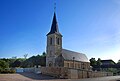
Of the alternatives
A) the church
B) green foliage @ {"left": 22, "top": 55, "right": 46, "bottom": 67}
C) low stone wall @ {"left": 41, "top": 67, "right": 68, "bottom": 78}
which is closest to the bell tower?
the church

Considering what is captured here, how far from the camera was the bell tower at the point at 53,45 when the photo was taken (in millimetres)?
48719

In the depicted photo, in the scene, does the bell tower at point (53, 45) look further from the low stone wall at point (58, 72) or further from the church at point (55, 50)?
the low stone wall at point (58, 72)

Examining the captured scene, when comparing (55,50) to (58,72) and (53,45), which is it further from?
(58,72)

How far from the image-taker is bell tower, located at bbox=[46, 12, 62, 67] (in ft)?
160

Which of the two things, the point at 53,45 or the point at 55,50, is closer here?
the point at 55,50

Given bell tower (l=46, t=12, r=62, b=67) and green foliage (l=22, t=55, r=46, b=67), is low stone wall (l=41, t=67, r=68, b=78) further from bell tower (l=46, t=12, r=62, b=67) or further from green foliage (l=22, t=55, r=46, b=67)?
green foliage (l=22, t=55, r=46, b=67)

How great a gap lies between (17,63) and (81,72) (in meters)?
44.4

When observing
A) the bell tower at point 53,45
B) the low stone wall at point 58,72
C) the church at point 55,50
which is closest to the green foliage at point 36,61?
the church at point 55,50

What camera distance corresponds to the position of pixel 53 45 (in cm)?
4909

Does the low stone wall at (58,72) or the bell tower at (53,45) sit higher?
the bell tower at (53,45)

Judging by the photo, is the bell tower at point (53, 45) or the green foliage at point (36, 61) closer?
the bell tower at point (53, 45)

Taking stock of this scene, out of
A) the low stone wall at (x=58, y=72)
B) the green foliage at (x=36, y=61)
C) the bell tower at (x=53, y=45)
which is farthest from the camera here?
the green foliage at (x=36, y=61)

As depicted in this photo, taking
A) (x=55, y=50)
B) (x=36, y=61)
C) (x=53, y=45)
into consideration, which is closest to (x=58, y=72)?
(x=55, y=50)

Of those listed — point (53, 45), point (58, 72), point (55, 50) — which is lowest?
point (58, 72)
